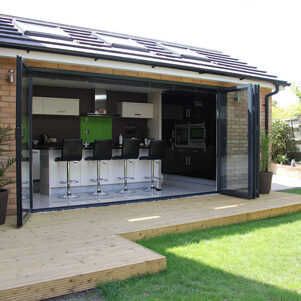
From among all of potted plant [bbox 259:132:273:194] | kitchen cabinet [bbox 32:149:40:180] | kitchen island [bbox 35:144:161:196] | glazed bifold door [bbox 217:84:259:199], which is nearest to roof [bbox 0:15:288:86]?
glazed bifold door [bbox 217:84:259:199]

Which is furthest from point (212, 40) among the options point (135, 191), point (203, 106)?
point (135, 191)

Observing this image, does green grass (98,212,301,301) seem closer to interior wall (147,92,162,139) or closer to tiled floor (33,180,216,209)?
tiled floor (33,180,216,209)

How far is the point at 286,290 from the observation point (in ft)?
10.5

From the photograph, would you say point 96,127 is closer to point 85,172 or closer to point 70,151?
point 85,172

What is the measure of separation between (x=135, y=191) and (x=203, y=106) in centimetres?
322

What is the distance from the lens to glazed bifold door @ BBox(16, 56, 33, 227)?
4.52 meters

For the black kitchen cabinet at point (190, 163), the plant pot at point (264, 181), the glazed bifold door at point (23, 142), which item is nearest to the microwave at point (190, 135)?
the black kitchen cabinet at point (190, 163)

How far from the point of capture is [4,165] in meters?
5.35

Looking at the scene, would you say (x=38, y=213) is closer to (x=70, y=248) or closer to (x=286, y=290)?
(x=70, y=248)

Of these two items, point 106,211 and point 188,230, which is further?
point 106,211

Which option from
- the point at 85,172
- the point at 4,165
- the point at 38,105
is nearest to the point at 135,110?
the point at 38,105

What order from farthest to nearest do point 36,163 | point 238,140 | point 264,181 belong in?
point 36,163 → point 264,181 → point 238,140

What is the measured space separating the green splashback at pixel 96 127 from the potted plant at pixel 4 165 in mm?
5510

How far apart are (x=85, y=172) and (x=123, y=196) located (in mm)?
1050
